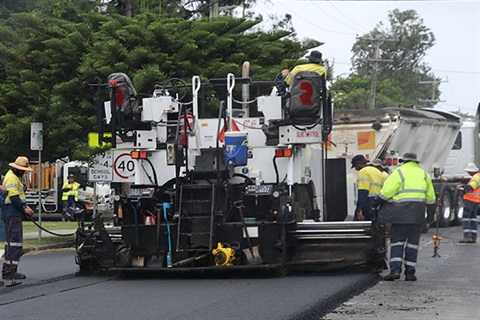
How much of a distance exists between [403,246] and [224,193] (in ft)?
8.39

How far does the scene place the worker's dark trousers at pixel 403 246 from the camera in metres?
12.5

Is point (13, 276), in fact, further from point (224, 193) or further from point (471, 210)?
point (471, 210)

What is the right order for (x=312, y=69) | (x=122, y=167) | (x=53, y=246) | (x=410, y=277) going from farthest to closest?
(x=53, y=246) → (x=122, y=167) → (x=410, y=277) → (x=312, y=69)

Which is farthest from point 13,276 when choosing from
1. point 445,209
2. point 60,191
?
point 60,191

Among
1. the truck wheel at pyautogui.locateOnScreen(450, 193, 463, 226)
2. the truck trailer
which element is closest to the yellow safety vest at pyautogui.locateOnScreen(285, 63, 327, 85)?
the truck trailer

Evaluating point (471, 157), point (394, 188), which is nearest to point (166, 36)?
point (394, 188)

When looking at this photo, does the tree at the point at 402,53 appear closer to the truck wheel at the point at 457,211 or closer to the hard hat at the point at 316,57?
the truck wheel at the point at 457,211

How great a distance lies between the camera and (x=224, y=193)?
11930 mm

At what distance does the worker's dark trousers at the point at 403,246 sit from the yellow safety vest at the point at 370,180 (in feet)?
7.61

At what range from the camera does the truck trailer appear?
1184cm

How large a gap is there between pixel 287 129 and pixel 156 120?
69.7 inches

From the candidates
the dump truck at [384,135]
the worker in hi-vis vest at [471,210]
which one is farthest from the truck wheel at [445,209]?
the worker in hi-vis vest at [471,210]

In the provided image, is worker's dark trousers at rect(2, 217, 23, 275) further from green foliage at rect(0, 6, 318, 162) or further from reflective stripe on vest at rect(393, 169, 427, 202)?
green foliage at rect(0, 6, 318, 162)

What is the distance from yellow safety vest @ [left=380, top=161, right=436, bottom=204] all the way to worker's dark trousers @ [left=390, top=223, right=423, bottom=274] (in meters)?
0.36
